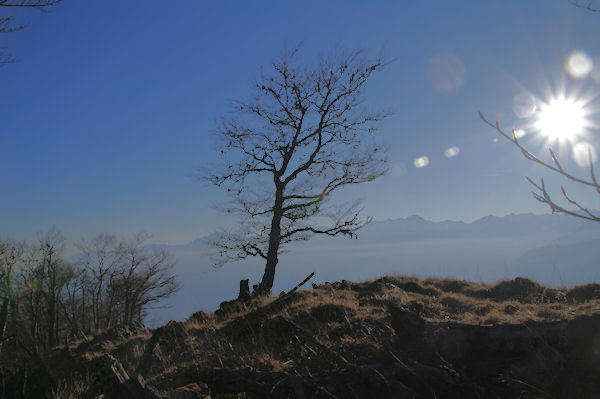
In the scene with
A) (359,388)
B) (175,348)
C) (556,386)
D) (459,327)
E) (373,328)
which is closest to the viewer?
(556,386)

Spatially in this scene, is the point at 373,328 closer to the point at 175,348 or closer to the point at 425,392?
the point at 425,392

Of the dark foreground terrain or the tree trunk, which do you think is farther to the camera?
the tree trunk

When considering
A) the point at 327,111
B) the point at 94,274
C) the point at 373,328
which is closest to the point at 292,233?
the point at 327,111

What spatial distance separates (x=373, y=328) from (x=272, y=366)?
1.73 meters

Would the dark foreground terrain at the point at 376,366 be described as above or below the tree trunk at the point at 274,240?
below

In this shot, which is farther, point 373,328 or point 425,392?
point 373,328

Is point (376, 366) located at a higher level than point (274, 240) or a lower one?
lower

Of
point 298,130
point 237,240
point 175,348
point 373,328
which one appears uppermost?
point 298,130

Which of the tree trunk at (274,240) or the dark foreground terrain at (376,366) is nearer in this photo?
the dark foreground terrain at (376,366)

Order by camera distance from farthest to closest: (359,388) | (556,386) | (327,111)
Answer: (327,111)
(359,388)
(556,386)

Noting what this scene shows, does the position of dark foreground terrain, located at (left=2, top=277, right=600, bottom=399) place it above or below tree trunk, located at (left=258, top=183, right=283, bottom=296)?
below

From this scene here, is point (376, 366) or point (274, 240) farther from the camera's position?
point (274, 240)

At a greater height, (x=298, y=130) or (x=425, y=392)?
(x=298, y=130)

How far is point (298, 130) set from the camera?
13.5 metres
